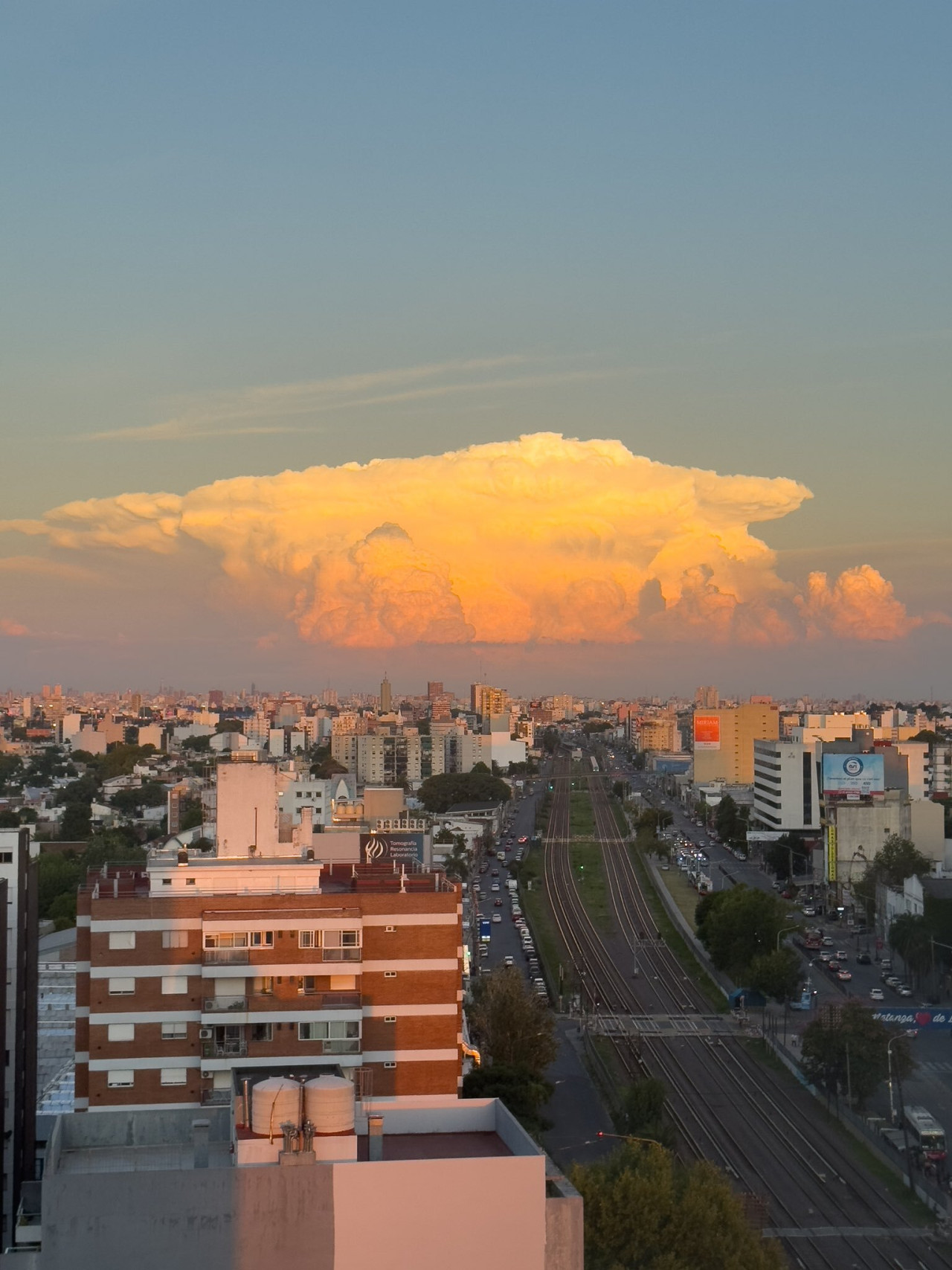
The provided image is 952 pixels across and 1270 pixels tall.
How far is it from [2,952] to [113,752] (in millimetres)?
140913

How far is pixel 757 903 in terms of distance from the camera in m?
52.2

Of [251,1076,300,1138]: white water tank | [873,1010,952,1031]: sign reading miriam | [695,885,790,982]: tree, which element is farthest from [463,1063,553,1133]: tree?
[695,885,790,982]: tree

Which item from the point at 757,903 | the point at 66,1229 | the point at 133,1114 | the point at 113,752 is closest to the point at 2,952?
the point at 133,1114

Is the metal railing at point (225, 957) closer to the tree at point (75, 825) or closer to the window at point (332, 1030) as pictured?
the window at point (332, 1030)

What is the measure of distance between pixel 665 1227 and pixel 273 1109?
8.41m

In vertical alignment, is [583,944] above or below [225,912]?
below

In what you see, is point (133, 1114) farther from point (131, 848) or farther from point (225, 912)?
point (131, 848)

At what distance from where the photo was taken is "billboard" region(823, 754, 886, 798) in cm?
8444

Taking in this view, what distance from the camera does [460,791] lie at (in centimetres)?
12069

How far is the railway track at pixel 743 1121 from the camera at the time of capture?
84.9 feet

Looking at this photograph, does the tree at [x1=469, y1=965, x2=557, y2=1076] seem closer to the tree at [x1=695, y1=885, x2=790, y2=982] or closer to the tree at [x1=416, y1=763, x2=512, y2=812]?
the tree at [x1=695, y1=885, x2=790, y2=982]

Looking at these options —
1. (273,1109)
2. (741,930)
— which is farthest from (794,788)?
(273,1109)

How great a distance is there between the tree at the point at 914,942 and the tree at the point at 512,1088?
67.6 feet

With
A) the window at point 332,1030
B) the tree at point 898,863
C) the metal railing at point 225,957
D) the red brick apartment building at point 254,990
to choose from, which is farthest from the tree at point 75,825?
the window at point 332,1030
